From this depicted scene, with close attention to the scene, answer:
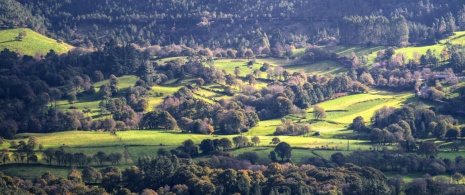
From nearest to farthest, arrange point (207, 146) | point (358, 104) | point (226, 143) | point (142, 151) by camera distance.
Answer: point (142, 151)
point (207, 146)
point (226, 143)
point (358, 104)

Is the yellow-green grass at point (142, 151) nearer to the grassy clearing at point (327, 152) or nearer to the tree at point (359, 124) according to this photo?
the grassy clearing at point (327, 152)

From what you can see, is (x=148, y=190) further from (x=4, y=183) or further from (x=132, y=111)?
(x=132, y=111)

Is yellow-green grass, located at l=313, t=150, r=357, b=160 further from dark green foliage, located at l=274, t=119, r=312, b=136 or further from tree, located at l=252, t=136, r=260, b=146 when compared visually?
dark green foliage, located at l=274, t=119, r=312, b=136

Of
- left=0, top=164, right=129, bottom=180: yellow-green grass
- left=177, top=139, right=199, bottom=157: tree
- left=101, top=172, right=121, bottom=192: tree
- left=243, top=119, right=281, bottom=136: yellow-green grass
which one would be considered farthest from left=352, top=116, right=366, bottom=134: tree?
left=101, top=172, right=121, bottom=192: tree

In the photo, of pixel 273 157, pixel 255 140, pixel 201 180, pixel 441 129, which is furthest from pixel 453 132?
pixel 201 180

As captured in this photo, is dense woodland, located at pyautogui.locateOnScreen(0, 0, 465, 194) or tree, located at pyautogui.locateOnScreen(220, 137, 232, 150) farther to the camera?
tree, located at pyautogui.locateOnScreen(220, 137, 232, 150)

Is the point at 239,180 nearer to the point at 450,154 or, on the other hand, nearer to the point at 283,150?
the point at 283,150

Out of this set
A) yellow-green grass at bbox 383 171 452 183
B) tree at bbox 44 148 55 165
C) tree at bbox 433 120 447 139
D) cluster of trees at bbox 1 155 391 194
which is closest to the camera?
cluster of trees at bbox 1 155 391 194
